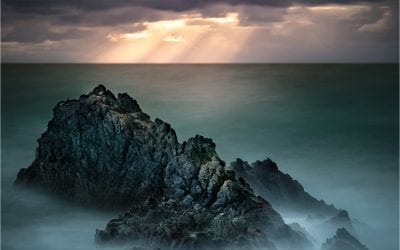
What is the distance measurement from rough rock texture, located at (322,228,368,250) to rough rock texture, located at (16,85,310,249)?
1.33 feet

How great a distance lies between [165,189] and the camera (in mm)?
11836

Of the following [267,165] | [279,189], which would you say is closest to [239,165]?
[267,165]

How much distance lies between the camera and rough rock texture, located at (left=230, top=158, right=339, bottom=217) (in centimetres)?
1312

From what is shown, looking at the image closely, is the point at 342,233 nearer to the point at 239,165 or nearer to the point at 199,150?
the point at 199,150

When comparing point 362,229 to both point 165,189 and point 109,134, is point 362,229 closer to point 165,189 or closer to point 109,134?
point 165,189

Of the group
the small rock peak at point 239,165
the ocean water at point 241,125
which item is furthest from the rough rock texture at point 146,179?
the small rock peak at point 239,165

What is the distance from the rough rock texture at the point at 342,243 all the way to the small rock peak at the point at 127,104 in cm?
484

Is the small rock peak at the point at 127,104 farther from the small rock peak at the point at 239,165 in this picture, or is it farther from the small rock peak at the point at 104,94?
the small rock peak at the point at 239,165

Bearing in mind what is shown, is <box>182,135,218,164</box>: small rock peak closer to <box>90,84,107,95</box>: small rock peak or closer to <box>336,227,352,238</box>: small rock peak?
<box>90,84,107,95</box>: small rock peak

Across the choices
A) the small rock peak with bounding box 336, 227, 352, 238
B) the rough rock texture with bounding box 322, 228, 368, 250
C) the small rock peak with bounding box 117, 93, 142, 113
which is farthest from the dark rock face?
the small rock peak with bounding box 336, 227, 352, 238

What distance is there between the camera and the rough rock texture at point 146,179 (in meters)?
10.8

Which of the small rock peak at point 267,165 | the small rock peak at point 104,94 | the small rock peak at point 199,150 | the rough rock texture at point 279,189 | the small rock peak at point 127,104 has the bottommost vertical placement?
the rough rock texture at point 279,189

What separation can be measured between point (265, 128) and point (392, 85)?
15.8ft

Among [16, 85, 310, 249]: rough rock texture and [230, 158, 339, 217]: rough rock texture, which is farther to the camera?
[230, 158, 339, 217]: rough rock texture
